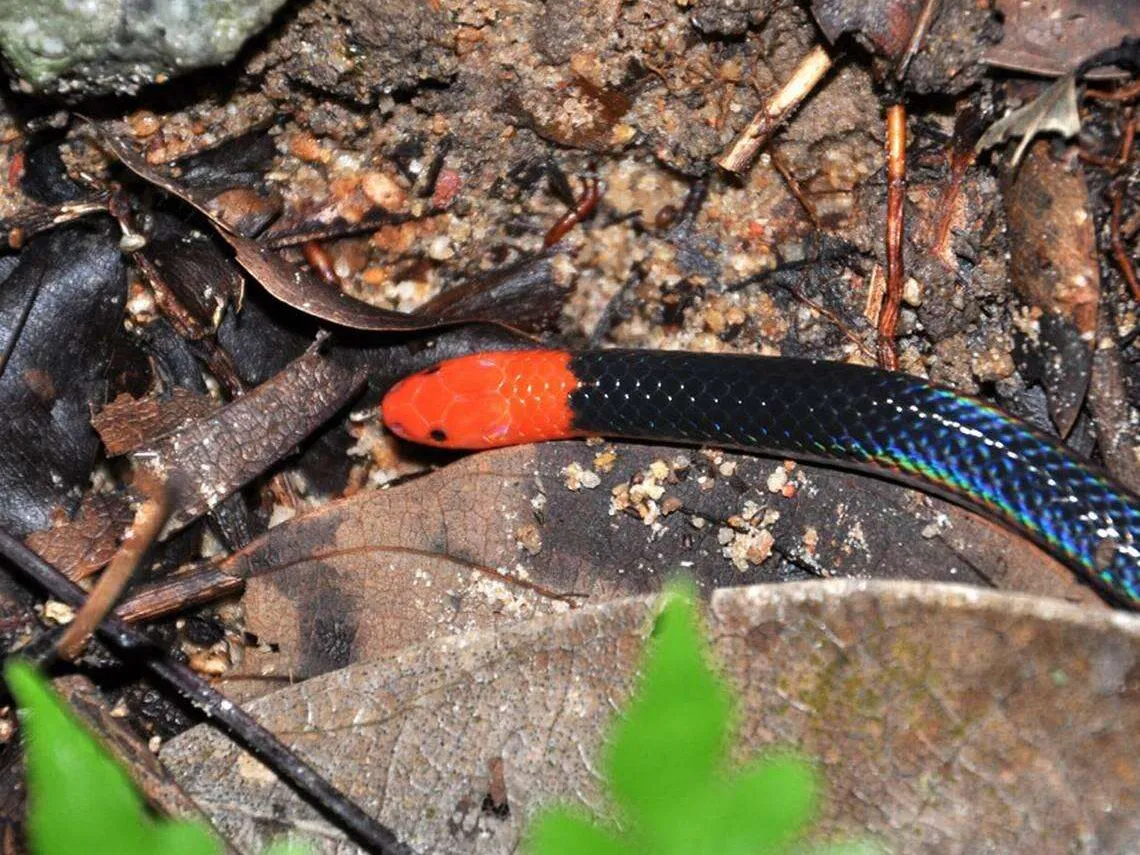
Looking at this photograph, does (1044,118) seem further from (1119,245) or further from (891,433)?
(891,433)

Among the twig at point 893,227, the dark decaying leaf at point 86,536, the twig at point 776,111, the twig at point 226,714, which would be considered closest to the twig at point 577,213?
the twig at point 776,111

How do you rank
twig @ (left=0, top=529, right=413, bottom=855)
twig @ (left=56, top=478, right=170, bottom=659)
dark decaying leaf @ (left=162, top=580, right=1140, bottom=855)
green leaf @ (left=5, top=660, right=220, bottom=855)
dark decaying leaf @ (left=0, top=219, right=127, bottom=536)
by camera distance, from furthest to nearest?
dark decaying leaf @ (left=0, top=219, right=127, bottom=536) → twig @ (left=0, top=529, right=413, bottom=855) → twig @ (left=56, top=478, right=170, bottom=659) → dark decaying leaf @ (left=162, top=580, right=1140, bottom=855) → green leaf @ (left=5, top=660, right=220, bottom=855)

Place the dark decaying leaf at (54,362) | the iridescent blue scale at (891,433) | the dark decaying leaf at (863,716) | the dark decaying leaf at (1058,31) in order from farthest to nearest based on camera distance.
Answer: the dark decaying leaf at (54,362) → the dark decaying leaf at (1058,31) → the iridescent blue scale at (891,433) → the dark decaying leaf at (863,716)

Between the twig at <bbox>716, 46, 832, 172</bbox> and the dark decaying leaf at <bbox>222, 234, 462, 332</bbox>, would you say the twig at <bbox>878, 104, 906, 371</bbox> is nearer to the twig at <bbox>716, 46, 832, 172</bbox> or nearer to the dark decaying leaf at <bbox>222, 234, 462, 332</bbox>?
the twig at <bbox>716, 46, 832, 172</bbox>

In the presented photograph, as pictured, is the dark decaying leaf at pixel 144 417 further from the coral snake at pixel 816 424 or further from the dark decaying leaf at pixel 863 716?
the dark decaying leaf at pixel 863 716

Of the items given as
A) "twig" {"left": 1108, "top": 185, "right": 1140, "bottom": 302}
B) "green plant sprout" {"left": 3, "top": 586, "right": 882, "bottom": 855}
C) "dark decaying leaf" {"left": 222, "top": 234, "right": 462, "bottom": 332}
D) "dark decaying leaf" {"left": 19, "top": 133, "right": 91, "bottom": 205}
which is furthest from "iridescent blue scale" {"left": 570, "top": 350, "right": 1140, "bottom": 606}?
"green plant sprout" {"left": 3, "top": 586, "right": 882, "bottom": 855}

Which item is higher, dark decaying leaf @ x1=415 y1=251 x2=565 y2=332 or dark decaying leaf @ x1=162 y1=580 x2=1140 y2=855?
dark decaying leaf @ x1=415 y1=251 x2=565 y2=332

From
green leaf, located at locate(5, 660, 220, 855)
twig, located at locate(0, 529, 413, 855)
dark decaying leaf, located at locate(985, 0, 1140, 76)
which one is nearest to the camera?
green leaf, located at locate(5, 660, 220, 855)
